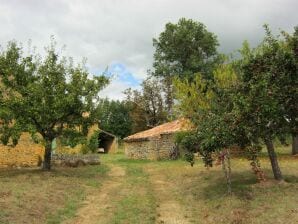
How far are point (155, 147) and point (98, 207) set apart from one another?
21.0 metres

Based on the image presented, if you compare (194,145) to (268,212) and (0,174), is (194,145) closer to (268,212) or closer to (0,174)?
(268,212)

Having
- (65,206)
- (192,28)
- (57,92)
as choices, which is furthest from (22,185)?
(192,28)

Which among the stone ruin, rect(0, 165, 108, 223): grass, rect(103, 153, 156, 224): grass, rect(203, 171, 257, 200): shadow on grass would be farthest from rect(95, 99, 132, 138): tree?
rect(203, 171, 257, 200): shadow on grass

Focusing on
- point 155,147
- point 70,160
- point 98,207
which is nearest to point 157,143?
point 155,147

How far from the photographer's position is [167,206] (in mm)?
14977

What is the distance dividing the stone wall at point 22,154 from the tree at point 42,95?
3721 millimetres

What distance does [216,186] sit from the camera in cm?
1727

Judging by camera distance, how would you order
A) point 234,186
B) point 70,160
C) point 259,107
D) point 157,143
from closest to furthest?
point 259,107, point 234,186, point 70,160, point 157,143

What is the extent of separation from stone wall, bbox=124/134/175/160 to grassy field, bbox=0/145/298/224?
1294 centimetres

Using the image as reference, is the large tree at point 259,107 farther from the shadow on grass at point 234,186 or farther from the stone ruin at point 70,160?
the stone ruin at point 70,160

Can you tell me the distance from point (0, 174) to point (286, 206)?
14467mm

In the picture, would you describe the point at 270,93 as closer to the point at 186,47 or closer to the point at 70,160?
the point at 70,160

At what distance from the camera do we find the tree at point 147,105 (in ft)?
182

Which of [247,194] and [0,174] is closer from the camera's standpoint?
[247,194]
